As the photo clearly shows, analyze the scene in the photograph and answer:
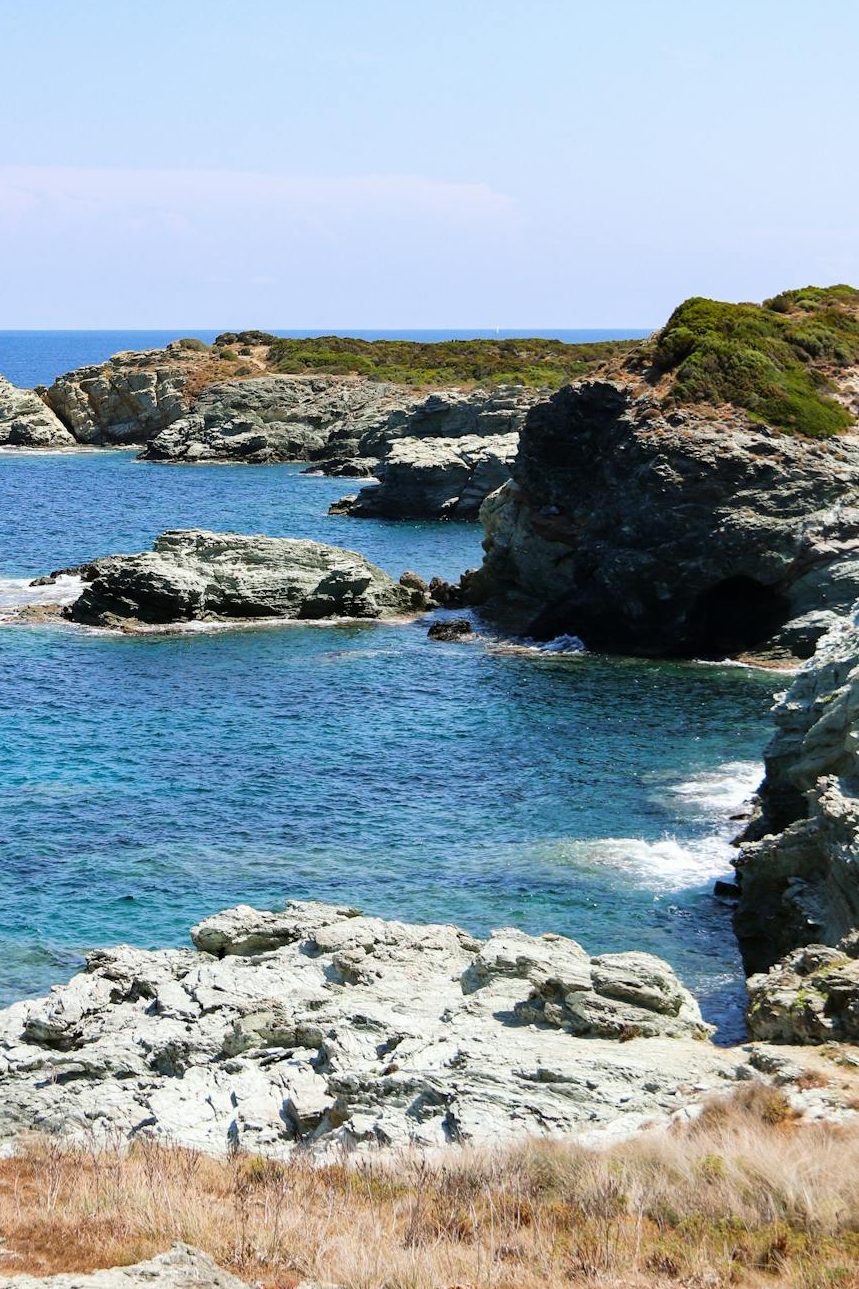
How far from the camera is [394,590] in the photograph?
71.3m

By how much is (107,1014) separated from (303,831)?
15.4m

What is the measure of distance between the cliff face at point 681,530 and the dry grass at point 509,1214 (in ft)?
148

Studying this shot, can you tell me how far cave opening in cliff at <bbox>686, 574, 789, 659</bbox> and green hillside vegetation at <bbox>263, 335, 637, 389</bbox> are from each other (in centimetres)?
8233

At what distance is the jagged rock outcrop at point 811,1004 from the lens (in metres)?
18.7

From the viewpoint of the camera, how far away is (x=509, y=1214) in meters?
13.4

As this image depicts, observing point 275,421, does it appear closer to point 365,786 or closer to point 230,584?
point 230,584

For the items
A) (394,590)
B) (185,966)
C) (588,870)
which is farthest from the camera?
(394,590)

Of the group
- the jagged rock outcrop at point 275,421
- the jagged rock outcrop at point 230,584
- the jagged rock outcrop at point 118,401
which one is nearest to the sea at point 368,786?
the jagged rock outcrop at point 230,584

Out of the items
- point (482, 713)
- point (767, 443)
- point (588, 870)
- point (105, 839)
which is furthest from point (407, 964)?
point (767, 443)

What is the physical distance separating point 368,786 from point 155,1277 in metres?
30.1

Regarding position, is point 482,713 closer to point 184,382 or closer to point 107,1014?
point 107,1014

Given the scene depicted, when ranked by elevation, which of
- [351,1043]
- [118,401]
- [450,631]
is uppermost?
[118,401]

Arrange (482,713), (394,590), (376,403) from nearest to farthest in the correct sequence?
(482,713) < (394,590) < (376,403)

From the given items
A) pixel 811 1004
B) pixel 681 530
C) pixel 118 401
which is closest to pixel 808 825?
pixel 811 1004
